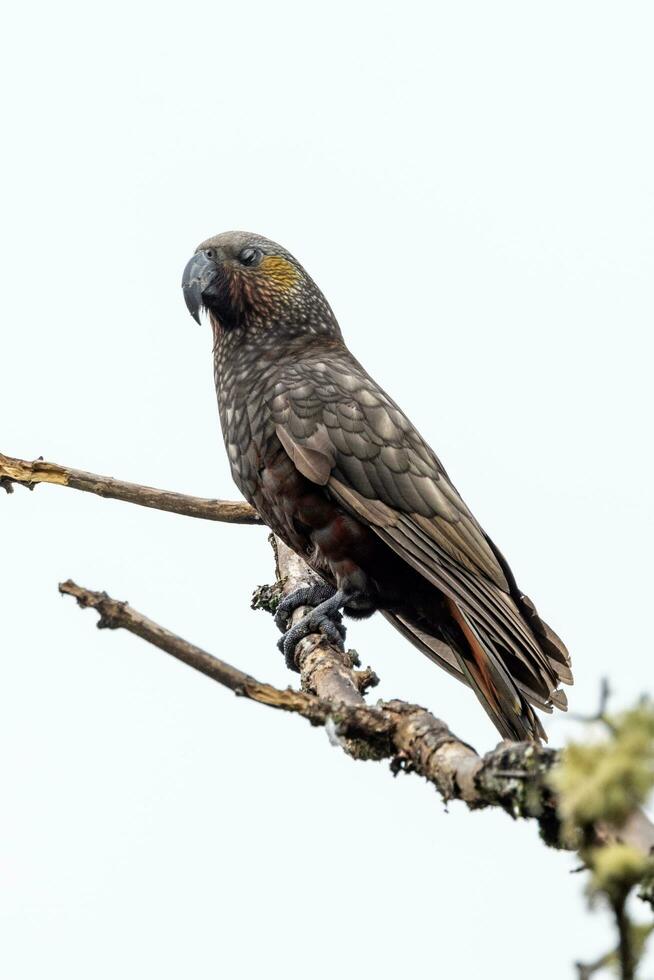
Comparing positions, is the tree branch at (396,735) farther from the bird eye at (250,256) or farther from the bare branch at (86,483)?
the bird eye at (250,256)

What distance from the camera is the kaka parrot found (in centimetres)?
500

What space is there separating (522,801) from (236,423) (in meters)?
3.44

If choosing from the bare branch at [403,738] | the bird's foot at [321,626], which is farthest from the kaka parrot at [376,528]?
the bare branch at [403,738]

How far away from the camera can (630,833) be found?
188cm

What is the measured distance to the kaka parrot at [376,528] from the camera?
4996 millimetres

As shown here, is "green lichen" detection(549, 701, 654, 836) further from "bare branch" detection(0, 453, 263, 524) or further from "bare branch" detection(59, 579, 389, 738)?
"bare branch" detection(0, 453, 263, 524)

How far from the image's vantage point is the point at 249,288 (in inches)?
250

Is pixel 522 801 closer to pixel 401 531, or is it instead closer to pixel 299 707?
pixel 299 707

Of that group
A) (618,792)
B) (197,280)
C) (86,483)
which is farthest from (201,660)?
(197,280)

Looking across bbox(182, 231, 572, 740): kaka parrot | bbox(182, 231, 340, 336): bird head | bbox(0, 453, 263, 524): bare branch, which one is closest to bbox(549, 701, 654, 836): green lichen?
bbox(182, 231, 572, 740): kaka parrot

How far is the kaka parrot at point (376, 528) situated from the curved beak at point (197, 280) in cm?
45

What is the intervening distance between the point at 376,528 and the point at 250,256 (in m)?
2.04

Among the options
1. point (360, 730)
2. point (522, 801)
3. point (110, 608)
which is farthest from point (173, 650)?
point (522, 801)

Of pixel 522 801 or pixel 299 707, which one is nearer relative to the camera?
pixel 522 801
